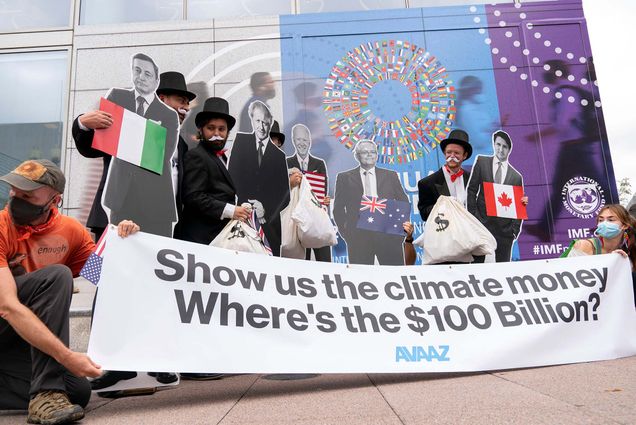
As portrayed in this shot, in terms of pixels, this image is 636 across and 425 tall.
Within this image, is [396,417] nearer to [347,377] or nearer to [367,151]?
[347,377]

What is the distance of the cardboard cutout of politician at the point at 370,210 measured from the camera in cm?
555

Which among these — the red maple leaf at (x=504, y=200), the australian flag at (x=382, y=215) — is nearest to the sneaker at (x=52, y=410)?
the red maple leaf at (x=504, y=200)

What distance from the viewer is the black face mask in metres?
2.11

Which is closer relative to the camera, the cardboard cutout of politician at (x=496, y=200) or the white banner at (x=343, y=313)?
the white banner at (x=343, y=313)

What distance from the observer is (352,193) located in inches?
238

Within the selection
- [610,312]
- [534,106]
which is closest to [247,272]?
[610,312]

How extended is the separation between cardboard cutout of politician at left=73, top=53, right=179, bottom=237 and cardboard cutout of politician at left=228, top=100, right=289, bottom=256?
720 mm

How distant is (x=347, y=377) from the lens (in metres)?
2.81

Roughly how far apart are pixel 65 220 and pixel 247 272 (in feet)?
3.17

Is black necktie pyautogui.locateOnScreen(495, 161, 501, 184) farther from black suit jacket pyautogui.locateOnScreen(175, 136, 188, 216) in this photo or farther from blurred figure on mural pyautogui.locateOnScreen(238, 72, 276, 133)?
black suit jacket pyautogui.locateOnScreen(175, 136, 188, 216)

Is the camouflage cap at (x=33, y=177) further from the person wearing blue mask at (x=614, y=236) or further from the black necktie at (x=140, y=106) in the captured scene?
the person wearing blue mask at (x=614, y=236)

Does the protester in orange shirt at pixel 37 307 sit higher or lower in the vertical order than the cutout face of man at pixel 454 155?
lower

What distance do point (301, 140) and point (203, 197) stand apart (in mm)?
3108

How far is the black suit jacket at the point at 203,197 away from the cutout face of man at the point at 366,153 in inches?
124
